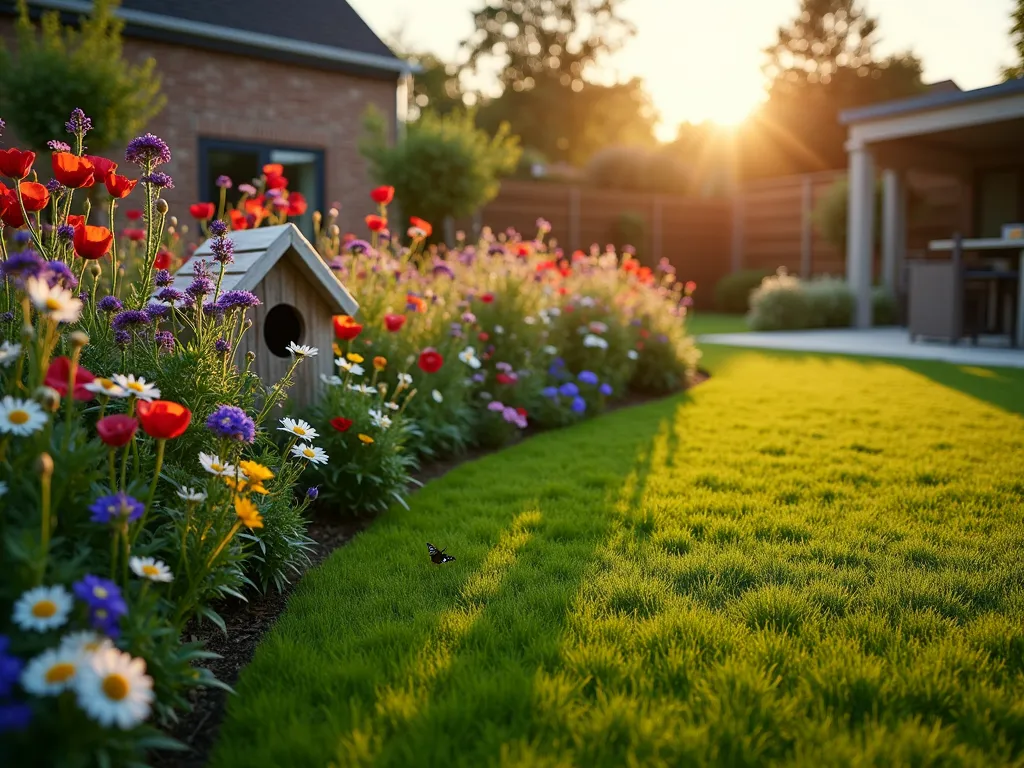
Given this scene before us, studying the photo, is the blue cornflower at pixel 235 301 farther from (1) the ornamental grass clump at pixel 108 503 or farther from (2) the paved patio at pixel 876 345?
(2) the paved patio at pixel 876 345

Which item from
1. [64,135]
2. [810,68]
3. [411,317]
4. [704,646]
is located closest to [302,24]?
[64,135]

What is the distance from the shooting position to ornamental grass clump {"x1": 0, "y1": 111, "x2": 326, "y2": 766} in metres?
1.43

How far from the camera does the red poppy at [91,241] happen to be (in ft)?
7.03

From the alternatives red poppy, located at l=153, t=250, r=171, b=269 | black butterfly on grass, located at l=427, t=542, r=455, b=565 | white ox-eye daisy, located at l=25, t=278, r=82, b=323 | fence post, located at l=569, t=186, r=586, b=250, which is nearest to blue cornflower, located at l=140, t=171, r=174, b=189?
red poppy, located at l=153, t=250, r=171, b=269

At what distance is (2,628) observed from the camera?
5.16ft

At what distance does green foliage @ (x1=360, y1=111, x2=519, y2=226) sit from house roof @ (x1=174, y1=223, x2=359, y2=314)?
6.77 m

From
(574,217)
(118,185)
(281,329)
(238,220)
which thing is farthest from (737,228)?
(118,185)

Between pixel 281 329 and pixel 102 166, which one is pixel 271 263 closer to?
pixel 281 329

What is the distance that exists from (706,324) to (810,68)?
28.3m

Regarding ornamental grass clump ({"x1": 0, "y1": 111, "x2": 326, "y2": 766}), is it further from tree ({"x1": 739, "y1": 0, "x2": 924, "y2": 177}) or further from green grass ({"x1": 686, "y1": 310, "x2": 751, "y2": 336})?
tree ({"x1": 739, "y1": 0, "x2": 924, "y2": 177})

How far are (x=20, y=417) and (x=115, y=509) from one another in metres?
0.25

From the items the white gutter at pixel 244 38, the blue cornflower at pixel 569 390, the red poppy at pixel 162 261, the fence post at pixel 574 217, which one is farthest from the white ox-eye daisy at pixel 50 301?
the fence post at pixel 574 217

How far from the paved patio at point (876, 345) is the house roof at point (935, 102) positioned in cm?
325

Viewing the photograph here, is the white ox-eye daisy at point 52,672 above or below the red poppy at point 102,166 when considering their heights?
below
